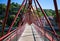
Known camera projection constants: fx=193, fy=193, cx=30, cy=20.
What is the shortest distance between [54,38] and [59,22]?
3.09m

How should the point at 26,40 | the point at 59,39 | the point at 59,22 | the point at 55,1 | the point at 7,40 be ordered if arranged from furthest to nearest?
the point at 26,40, the point at 7,40, the point at 59,39, the point at 55,1, the point at 59,22

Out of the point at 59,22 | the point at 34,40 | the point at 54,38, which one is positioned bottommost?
the point at 34,40

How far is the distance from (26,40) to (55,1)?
775cm

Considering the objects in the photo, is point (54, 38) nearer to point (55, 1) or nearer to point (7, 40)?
point (7, 40)

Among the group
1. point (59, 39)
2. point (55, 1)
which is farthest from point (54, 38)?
point (55, 1)

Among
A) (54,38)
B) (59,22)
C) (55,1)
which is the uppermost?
(55,1)

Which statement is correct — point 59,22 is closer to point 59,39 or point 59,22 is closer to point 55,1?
point 55,1

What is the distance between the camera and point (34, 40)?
43.0ft

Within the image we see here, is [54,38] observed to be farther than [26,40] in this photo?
No

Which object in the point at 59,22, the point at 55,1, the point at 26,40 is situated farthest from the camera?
the point at 26,40

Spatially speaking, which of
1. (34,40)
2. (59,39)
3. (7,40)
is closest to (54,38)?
(59,39)

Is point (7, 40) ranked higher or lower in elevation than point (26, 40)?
higher

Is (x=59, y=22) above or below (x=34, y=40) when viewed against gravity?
above

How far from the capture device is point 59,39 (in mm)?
6930
